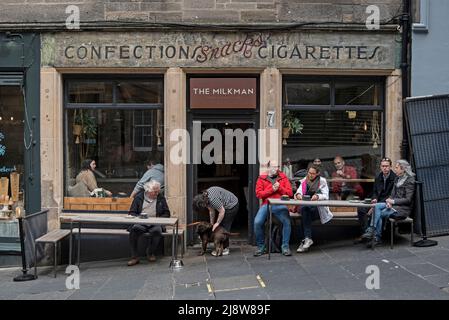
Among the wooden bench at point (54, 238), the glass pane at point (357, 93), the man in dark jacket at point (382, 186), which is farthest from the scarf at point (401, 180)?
the wooden bench at point (54, 238)

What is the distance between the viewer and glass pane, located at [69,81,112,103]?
33.0 feet

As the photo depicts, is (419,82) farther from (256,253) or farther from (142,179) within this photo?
(142,179)

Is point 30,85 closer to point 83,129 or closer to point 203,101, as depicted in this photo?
point 83,129

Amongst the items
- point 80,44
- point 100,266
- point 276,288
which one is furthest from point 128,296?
point 80,44

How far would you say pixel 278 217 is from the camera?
9.17m

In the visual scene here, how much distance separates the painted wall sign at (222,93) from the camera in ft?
32.1

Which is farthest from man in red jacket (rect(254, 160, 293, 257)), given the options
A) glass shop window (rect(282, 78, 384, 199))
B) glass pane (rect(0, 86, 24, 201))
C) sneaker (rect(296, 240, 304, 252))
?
glass pane (rect(0, 86, 24, 201))

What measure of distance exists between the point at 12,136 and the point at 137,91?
2.37 m

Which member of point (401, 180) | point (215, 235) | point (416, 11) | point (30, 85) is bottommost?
point (215, 235)

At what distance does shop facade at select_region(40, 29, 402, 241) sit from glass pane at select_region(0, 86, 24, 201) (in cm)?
58

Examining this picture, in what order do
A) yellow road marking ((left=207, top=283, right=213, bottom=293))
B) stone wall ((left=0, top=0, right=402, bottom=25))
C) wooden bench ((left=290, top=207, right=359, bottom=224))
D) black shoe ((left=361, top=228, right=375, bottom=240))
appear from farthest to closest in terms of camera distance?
1. stone wall ((left=0, top=0, right=402, bottom=25))
2. wooden bench ((left=290, top=207, right=359, bottom=224))
3. black shoe ((left=361, top=228, right=375, bottom=240))
4. yellow road marking ((left=207, top=283, right=213, bottom=293))

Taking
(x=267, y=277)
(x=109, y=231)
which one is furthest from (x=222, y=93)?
(x=267, y=277)

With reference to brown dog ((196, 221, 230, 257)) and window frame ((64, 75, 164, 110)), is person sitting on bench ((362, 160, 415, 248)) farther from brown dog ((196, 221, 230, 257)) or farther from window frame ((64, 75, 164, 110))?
window frame ((64, 75, 164, 110))

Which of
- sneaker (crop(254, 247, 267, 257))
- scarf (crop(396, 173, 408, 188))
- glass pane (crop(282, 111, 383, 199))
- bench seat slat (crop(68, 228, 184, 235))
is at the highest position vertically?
glass pane (crop(282, 111, 383, 199))
